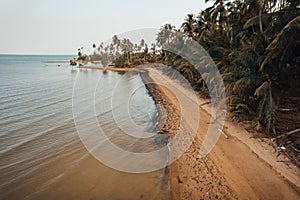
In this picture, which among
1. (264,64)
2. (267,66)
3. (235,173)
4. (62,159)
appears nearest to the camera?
(235,173)

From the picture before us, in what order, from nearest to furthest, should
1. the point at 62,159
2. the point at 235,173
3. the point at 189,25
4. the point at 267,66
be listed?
the point at 235,173, the point at 267,66, the point at 62,159, the point at 189,25

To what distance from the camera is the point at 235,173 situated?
21.3ft

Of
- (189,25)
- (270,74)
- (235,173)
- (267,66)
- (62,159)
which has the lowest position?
(62,159)

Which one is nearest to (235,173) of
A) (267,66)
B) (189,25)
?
(267,66)

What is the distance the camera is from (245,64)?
885 centimetres

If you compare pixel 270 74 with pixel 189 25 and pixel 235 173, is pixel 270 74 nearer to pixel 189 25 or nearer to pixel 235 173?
pixel 235 173

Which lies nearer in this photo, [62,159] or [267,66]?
[267,66]

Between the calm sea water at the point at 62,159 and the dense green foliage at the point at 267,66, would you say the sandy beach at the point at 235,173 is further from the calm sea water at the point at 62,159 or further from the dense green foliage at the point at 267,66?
the dense green foliage at the point at 267,66

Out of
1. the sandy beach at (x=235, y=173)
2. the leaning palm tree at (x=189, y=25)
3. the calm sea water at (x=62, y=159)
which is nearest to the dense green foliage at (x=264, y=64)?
the sandy beach at (x=235, y=173)

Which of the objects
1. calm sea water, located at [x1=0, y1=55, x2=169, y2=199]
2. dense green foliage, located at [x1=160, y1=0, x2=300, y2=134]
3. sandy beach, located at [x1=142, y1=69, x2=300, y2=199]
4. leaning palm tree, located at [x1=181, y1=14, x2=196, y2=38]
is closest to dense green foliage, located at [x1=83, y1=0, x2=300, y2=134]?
dense green foliage, located at [x1=160, y1=0, x2=300, y2=134]

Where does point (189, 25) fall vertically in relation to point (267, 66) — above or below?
above

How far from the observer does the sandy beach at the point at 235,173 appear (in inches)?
222

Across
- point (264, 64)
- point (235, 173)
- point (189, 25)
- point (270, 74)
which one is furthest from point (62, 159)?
point (189, 25)

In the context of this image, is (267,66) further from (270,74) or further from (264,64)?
(264,64)
